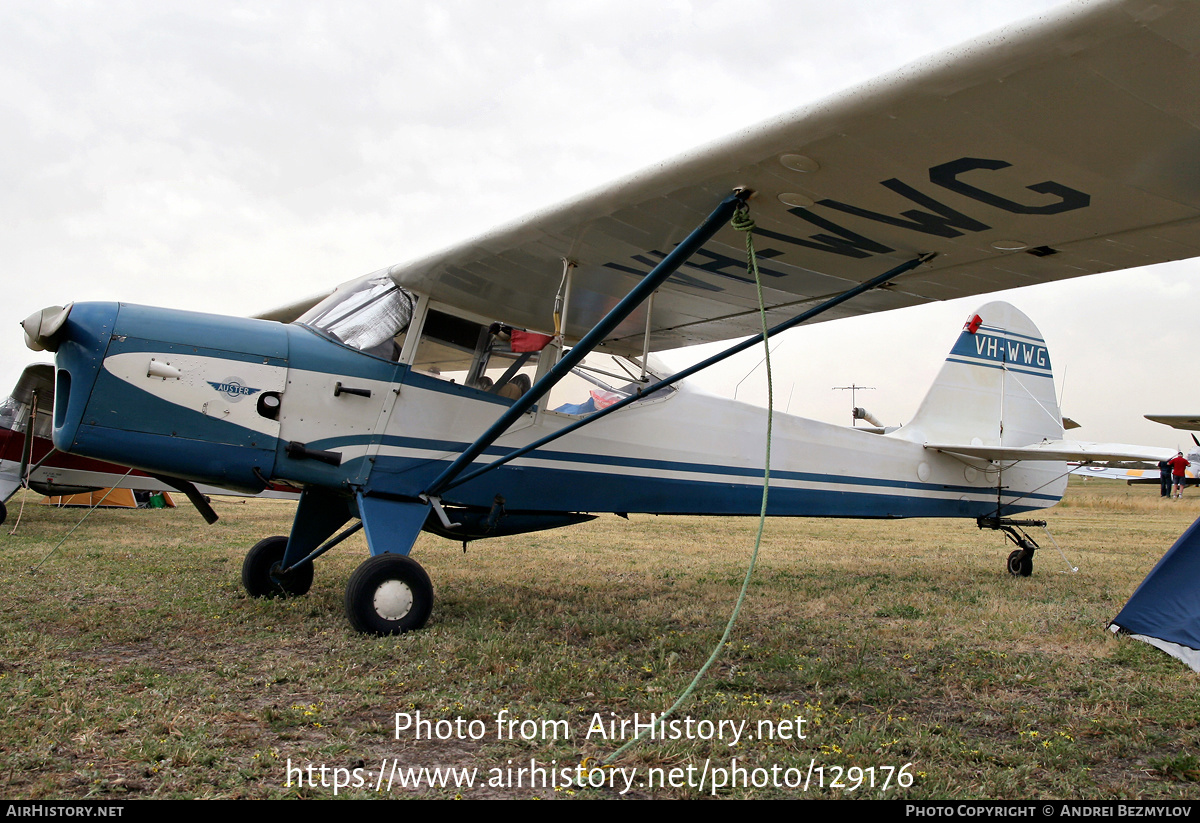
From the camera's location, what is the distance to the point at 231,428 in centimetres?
410

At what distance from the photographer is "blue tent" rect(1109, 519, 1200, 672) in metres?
3.79

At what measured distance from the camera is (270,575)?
525 cm

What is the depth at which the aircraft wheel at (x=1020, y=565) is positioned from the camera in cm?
730

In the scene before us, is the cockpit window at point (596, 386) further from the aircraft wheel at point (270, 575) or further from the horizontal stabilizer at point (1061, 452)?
the horizontal stabilizer at point (1061, 452)

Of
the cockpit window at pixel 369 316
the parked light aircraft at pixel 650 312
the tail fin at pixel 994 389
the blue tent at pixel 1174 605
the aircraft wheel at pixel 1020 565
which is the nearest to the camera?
the parked light aircraft at pixel 650 312

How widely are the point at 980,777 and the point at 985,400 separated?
21.4ft

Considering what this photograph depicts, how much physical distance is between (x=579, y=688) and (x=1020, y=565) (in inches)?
240

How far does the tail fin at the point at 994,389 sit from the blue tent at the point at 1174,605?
3.56 meters

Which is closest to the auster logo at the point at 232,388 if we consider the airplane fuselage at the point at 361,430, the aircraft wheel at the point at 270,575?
the airplane fuselage at the point at 361,430

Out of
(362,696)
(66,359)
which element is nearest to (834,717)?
(362,696)

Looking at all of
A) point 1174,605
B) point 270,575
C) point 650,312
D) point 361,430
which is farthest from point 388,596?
point 1174,605

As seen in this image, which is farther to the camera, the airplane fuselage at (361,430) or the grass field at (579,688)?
the airplane fuselage at (361,430)

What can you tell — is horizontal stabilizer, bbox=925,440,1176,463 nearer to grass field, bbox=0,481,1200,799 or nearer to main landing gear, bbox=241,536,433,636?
grass field, bbox=0,481,1200,799

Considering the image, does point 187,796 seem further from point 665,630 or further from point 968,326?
point 968,326
